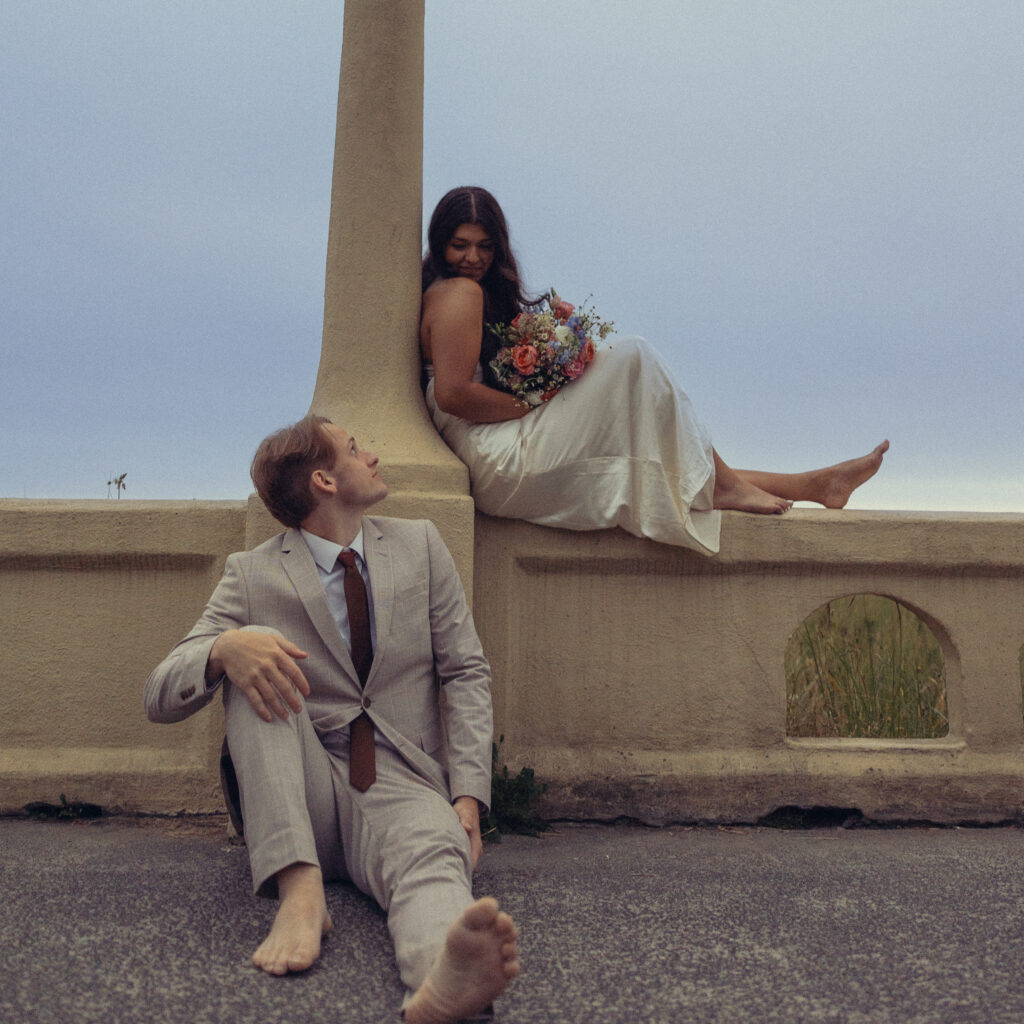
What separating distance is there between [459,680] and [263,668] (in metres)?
0.65

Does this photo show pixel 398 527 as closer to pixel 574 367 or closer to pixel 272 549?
pixel 272 549

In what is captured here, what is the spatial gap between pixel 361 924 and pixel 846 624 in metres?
4.96

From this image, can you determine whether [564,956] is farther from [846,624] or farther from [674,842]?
[846,624]

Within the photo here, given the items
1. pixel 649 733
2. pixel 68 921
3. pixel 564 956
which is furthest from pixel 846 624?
pixel 68 921

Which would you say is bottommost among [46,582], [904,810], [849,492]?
[904,810]

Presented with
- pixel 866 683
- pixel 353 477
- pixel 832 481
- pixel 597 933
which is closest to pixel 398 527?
pixel 353 477

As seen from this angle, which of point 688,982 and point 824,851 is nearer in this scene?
point 688,982

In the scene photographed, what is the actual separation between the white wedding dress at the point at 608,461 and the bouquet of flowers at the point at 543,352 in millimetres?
55

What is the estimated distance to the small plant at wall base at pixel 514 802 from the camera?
12.0 ft

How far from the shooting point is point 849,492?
430cm

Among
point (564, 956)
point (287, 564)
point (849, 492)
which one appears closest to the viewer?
point (564, 956)

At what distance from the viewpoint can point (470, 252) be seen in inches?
160

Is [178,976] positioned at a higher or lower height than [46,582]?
lower

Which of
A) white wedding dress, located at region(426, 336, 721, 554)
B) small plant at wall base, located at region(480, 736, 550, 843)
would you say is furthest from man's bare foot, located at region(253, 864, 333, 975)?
white wedding dress, located at region(426, 336, 721, 554)
